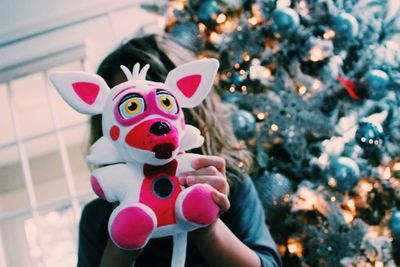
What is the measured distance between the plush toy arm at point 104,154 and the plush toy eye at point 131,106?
0.16 feet

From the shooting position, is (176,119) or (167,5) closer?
(176,119)

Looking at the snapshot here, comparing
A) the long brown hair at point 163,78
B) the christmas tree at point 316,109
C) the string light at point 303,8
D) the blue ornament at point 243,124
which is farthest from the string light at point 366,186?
the string light at point 303,8

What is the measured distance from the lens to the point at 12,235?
7.57 feet

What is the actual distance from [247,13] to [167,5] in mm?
277

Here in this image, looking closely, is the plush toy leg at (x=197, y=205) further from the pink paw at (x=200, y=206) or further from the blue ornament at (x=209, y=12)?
the blue ornament at (x=209, y=12)

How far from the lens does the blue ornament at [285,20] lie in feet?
4.09

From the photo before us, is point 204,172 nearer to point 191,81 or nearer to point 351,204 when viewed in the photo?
point 191,81

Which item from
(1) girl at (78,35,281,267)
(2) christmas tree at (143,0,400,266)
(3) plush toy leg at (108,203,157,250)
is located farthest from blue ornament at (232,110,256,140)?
(3) plush toy leg at (108,203,157,250)

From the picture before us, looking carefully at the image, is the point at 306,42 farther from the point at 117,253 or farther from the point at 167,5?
the point at 117,253

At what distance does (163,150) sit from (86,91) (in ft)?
0.42

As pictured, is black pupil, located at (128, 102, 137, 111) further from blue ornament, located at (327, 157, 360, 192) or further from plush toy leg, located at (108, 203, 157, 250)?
blue ornament, located at (327, 157, 360, 192)

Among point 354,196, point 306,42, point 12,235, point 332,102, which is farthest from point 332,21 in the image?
point 12,235

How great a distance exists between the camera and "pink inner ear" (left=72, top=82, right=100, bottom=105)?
1.68ft

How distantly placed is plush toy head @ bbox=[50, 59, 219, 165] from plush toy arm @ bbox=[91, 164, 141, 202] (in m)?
0.02
